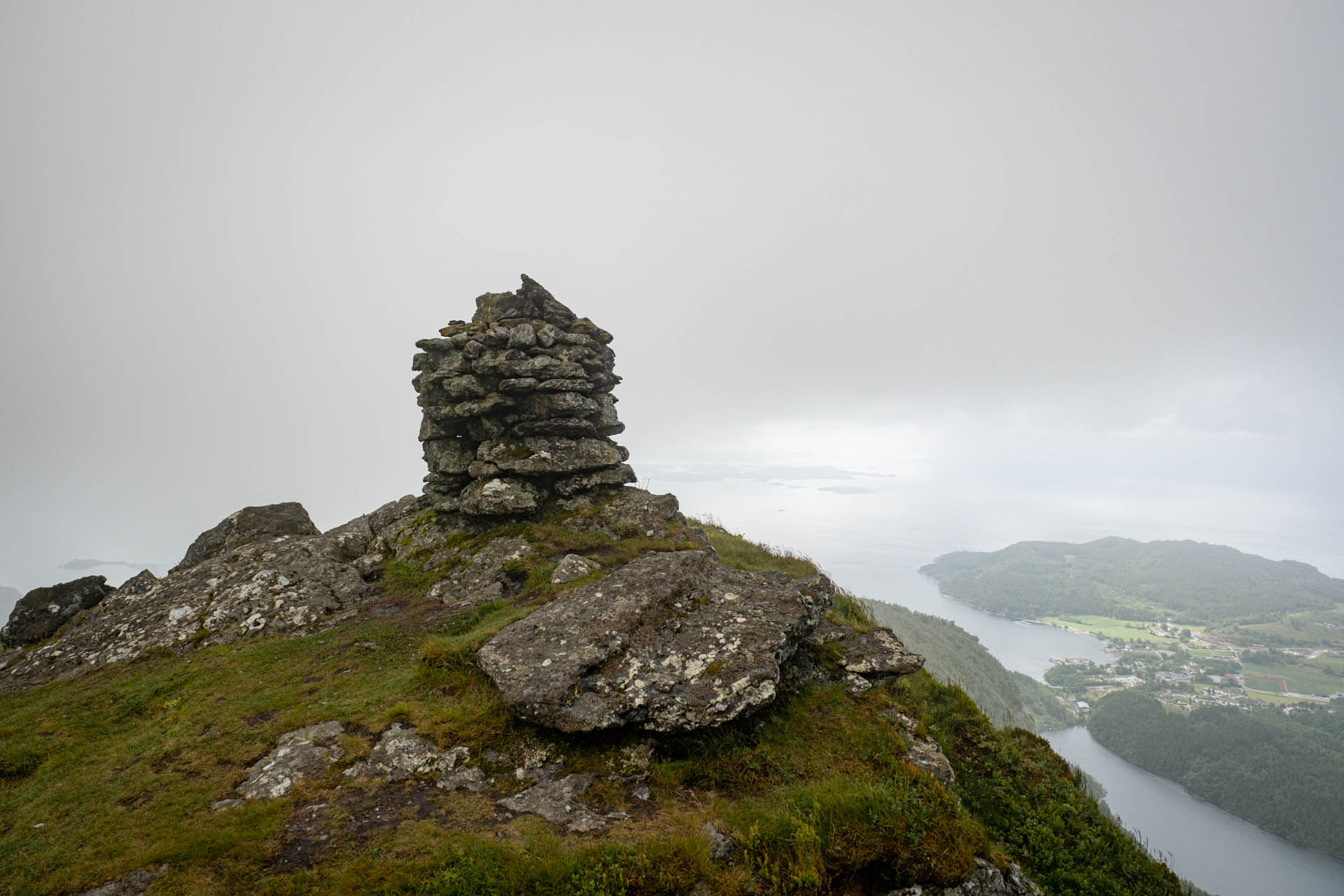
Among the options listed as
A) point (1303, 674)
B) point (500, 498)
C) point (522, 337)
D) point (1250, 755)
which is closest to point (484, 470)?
point (500, 498)

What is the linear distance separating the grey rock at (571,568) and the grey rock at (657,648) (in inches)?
123

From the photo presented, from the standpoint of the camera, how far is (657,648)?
9.23 metres

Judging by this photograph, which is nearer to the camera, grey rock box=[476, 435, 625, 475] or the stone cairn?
grey rock box=[476, 435, 625, 475]

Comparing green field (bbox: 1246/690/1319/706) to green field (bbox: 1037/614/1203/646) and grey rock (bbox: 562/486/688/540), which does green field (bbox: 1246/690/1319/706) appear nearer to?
green field (bbox: 1037/614/1203/646)

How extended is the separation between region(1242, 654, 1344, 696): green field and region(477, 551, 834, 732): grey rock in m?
163

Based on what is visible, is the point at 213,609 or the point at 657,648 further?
the point at 213,609

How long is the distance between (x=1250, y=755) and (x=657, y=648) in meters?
120

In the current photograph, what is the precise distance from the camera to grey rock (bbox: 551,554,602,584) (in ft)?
46.8

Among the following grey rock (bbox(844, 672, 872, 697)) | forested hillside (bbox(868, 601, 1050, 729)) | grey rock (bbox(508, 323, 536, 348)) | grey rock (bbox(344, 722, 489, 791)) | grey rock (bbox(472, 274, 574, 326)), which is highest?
grey rock (bbox(472, 274, 574, 326))

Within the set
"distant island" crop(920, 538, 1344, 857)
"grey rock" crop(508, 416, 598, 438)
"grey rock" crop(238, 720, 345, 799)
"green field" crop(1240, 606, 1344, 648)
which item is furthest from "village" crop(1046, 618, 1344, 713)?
"grey rock" crop(238, 720, 345, 799)

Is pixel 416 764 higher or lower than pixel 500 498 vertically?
lower

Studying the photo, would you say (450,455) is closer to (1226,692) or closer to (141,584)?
(141,584)

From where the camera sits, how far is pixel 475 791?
23.3 ft

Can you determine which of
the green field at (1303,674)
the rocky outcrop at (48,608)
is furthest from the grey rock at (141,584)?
the green field at (1303,674)
